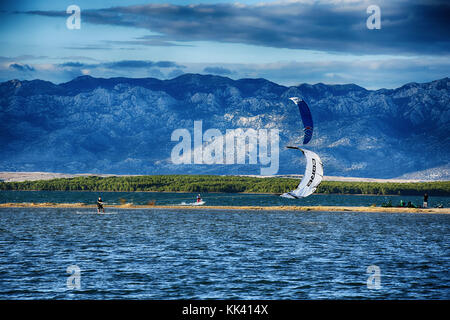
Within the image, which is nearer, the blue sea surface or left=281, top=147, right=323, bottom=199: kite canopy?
the blue sea surface

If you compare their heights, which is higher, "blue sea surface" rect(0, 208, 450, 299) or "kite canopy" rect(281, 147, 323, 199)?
"kite canopy" rect(281, 147, 323, 199)

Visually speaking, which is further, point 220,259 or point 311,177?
point 220,259

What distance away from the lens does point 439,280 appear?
1976 inches

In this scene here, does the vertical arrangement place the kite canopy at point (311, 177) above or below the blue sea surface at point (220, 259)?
above

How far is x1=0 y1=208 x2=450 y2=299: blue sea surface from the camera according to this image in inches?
1761

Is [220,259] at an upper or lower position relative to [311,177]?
lower

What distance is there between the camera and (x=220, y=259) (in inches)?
2397

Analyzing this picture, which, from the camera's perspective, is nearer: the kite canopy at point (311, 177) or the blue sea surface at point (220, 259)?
the blue sea surface at point (220, 259)

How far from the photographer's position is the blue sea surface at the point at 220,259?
44719mm

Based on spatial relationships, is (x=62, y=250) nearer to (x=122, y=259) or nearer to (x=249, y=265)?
(x=122, y=259)
